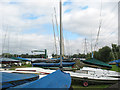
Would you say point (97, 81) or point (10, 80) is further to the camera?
point (97, 81)

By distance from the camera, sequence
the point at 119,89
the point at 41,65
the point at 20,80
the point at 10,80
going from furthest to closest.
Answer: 1. the point at 41,65
2. the point at 119,89
3. the point at 20,80
4. the point at 10,80

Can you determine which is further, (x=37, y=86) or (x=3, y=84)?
(x=3, y=84)

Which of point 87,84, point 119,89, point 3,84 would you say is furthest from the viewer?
point 87,84

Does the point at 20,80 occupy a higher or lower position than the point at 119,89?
higher

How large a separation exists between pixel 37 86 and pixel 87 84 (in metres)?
5.94

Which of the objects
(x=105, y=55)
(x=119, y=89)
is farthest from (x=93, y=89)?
(x=105, y=55)

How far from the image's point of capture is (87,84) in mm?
8750

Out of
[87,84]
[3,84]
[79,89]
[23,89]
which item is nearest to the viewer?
[23,89]

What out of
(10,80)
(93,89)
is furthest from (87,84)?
(10,80)

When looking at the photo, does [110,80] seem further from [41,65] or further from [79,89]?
[41,65]

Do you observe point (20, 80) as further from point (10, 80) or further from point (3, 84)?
point (3, 84)

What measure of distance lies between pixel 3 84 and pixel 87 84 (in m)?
5.79

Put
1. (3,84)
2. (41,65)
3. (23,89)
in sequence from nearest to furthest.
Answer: (23,89) < (3,84) < (41,65)

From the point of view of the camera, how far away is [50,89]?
3.65m
